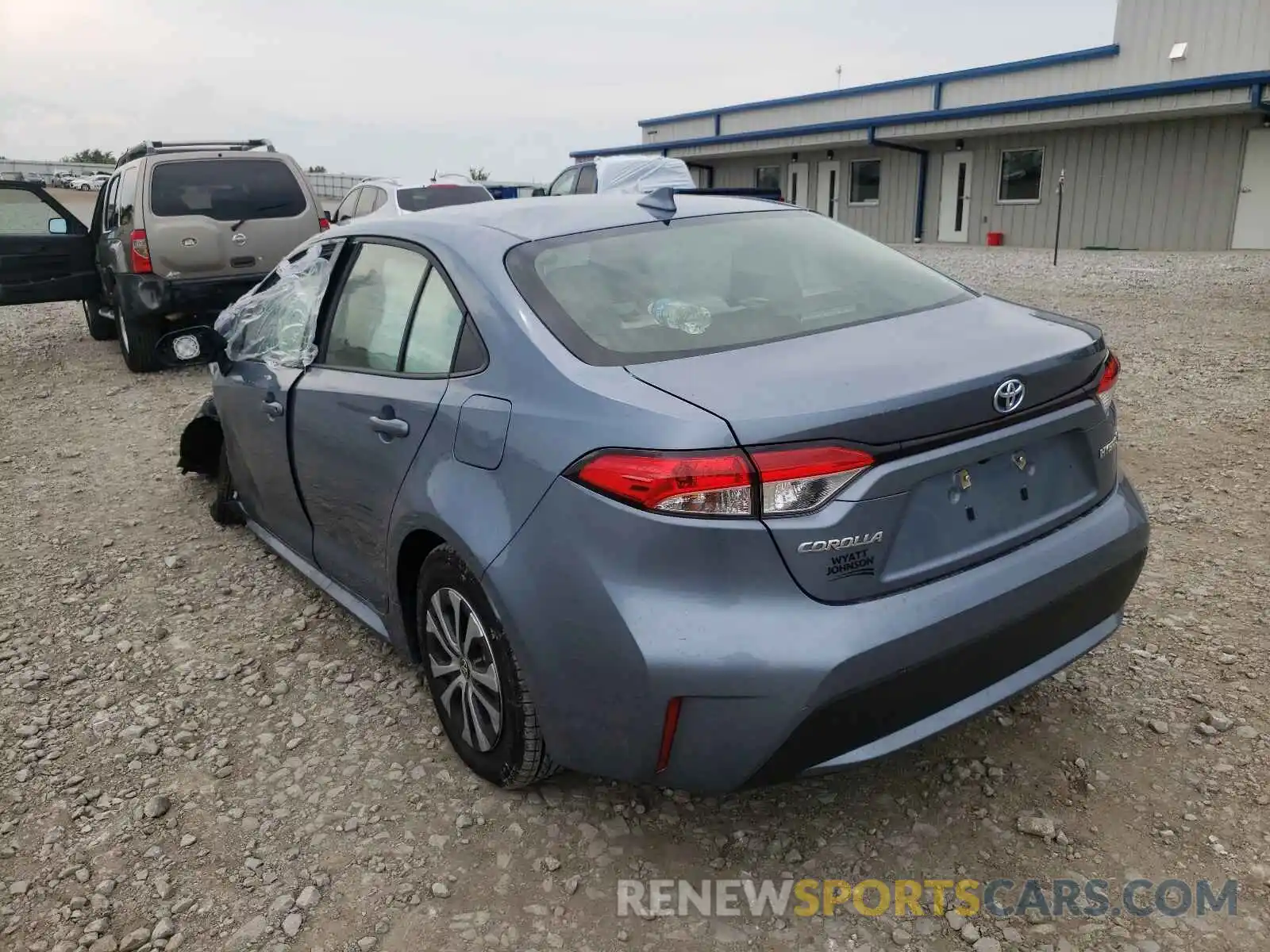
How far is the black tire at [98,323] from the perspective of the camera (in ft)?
37.1

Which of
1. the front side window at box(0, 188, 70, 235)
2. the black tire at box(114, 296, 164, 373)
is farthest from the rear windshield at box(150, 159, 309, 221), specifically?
the front side window at box(0, 188, 70, 235)

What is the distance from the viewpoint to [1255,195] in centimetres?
1834

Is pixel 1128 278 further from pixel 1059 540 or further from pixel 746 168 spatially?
pixel 746 168

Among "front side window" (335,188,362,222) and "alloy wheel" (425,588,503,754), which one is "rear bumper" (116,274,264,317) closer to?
"front side window" (335,188,362,222)

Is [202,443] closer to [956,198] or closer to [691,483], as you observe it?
[691,483]

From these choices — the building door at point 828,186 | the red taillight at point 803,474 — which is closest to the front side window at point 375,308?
the red taillight at point 803,474

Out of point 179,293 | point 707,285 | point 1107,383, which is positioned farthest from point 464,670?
point 179,293

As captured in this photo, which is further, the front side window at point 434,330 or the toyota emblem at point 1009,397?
the front side window at point 434,330

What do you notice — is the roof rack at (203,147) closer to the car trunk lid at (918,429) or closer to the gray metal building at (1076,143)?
the car trunk lid at (918,429)

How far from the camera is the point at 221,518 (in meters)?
5.11

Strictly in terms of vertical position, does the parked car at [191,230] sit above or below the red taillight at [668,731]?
above

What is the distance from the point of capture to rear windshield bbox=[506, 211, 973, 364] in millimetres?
2564

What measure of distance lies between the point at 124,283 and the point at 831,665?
905cm

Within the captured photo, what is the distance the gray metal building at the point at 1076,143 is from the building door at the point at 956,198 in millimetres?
32
